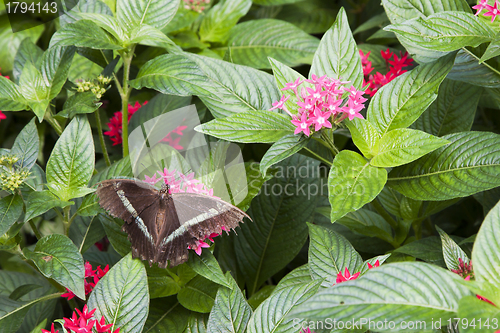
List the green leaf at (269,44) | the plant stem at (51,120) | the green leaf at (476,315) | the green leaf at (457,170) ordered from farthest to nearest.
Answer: the green leaf at (269,44) < the plant stem at (51,120) < the green leaf at (457,170) < the green leaf at (476,315)

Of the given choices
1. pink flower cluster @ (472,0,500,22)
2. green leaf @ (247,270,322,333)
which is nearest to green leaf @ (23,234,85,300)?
green leaf @ (247,270,322,333)

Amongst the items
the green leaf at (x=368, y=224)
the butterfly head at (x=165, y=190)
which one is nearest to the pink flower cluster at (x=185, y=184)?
the butterfly head at (x=165, y=190)

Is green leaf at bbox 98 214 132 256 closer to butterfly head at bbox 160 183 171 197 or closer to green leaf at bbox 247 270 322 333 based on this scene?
butterfly head at bbox 160 183 171 197

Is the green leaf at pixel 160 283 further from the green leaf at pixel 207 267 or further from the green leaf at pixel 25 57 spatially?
the green leaf at pixel 25 57

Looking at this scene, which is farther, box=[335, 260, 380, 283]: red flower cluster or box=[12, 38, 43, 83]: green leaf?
box=[12, 38, 43, 83]: green leaf

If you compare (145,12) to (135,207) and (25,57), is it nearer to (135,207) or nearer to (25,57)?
(25,57)
